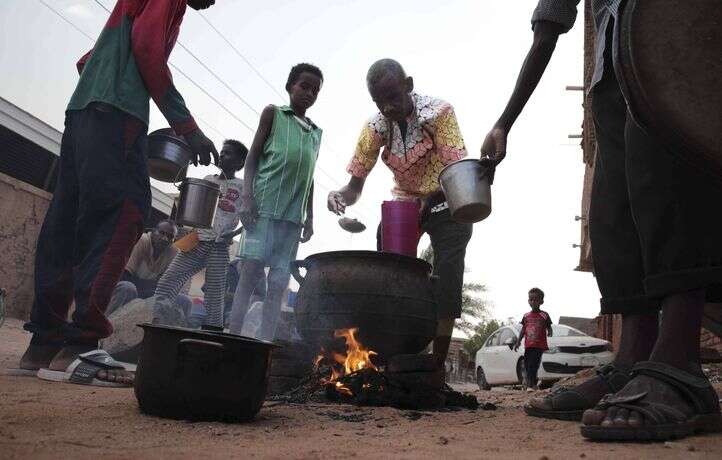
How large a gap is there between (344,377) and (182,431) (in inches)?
52.2

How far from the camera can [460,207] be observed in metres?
2.83

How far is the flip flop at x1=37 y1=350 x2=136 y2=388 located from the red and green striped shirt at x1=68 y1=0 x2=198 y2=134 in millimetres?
1434

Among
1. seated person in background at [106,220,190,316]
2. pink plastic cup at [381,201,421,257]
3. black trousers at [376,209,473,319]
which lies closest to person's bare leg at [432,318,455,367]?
black trousers at [376,209,473,319]

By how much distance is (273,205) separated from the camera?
4.66 m

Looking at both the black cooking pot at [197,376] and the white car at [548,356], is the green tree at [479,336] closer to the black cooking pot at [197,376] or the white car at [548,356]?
the white car at [548,356]

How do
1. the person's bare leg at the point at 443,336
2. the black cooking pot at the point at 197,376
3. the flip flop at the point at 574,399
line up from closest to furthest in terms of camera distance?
the black cooking pot at the point at 197,376 < the flip flop at the point at 574,399 < the person's bare leg at the point at 443,336

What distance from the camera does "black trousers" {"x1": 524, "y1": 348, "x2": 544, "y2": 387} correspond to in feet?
34.4

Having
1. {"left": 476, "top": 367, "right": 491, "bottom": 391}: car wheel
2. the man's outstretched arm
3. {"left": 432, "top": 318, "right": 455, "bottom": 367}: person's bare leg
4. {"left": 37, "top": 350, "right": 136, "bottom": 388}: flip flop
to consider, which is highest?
the man's outstretched arm

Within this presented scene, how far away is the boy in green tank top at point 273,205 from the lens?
4590mm

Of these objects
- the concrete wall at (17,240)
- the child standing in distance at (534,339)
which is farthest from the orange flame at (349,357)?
the concrete wall at (17,240)

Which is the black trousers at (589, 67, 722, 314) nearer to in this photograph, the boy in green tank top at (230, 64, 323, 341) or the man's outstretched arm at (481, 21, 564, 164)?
the man's outstretched arm at (481, 21, 564, 164)

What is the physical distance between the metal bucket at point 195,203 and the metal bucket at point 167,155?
0.60 feet

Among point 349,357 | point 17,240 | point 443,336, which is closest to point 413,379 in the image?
point 349,357

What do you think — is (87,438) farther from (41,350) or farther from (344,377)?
(41,350)
